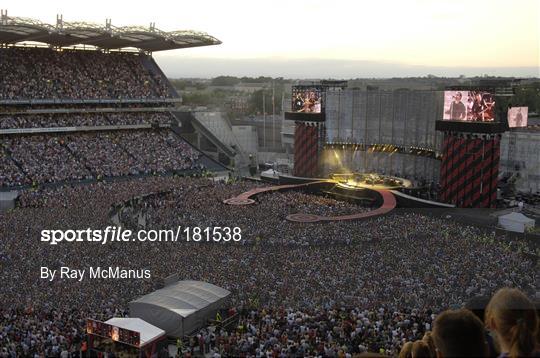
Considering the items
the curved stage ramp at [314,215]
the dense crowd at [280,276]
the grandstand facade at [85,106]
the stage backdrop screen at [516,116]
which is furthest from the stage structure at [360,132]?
the dense crowd at [280,276]

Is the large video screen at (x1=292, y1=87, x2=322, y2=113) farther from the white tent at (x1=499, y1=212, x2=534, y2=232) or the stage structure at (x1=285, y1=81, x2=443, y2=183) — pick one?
the white tent at (x1=499, y1=212, x2=534, y2=232)

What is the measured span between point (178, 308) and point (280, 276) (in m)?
4.30

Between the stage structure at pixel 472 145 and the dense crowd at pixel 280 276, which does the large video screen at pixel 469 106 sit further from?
the dense crowd at pixel 280 276

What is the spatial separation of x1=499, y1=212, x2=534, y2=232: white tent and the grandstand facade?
25197mm

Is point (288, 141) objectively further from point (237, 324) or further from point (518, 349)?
point (518, 349)

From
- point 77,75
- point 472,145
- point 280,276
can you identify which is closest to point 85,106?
point 77,75

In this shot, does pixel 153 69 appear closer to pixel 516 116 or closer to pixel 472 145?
pixel 472 145

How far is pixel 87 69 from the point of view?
160ft

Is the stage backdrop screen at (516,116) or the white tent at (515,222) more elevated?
the stage backdrop screen at (516,116)

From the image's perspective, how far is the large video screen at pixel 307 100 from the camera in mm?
43688

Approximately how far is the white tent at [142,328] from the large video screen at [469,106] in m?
24.4

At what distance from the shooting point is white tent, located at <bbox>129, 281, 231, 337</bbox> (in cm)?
1483

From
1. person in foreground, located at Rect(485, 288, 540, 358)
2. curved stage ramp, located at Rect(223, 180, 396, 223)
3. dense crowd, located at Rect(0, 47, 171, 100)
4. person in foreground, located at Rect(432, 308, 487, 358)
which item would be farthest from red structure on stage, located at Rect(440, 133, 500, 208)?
person in foreground, located at Rect(432, 308, 487, 358)

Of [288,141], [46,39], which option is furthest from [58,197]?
[288,141]
